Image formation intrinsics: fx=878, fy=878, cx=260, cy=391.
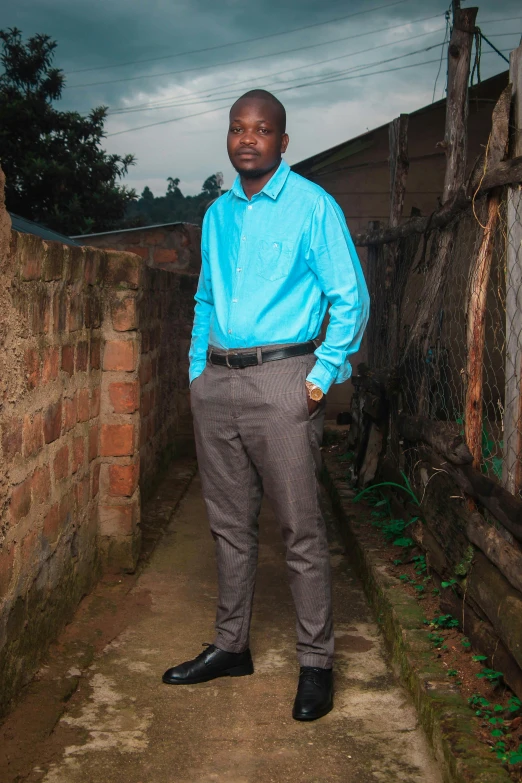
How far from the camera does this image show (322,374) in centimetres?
309

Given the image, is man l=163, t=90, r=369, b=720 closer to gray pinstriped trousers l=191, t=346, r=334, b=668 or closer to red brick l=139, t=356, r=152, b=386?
gray pinstriped trousers l=191, t=346, r=334, b=668

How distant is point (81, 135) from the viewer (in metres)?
16.0

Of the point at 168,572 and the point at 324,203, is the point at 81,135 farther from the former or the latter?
the point at 324,203

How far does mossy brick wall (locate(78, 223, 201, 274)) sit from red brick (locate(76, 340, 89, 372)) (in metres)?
4.56

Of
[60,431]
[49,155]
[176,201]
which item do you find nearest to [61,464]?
[60,431]

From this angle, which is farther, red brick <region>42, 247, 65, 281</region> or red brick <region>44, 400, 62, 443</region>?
red brick <region>44, 400, 62, 443</region>

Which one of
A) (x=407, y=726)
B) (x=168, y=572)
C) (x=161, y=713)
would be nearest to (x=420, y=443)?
(x=168, y=572)

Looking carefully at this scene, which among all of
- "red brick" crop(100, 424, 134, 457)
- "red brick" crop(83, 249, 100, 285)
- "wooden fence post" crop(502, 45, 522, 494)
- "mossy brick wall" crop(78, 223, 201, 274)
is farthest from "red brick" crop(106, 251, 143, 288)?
"mossy brick wall" crop(78, 223, 201, 274)

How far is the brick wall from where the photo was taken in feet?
9.92

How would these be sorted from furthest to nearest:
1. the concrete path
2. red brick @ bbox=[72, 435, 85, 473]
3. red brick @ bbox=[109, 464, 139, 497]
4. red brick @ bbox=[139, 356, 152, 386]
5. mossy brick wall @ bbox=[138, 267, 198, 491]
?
mossy brick wall @ bbox=[138, 267, 198, 491] → red brick @ bbox=[139, 356, 152, 386] → red brick @ bbox=[109, 464, 139, 497] → red brick @ bbox=[72, 435, 85, 473] → the concrete path

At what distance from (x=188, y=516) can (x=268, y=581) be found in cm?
142

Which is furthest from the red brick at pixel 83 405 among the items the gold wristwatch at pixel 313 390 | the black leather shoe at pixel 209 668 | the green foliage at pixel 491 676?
the green foliage at pixel 491 676

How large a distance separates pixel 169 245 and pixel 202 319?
5416 millimetres

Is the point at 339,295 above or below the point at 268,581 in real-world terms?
above
